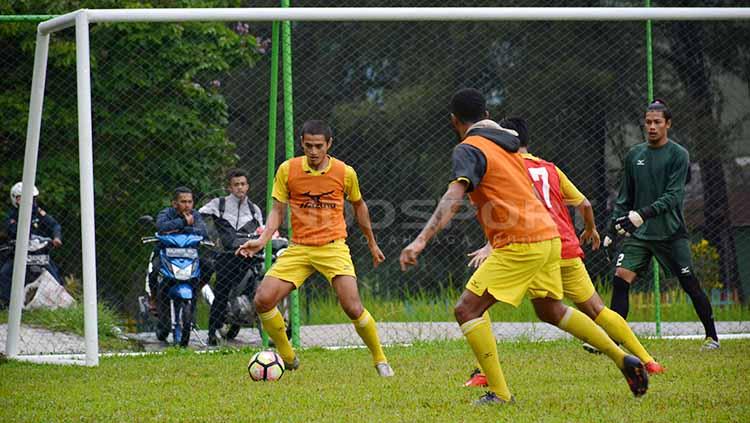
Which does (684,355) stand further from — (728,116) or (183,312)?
(728,116)

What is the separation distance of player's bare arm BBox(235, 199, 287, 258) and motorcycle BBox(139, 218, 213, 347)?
8.67ft

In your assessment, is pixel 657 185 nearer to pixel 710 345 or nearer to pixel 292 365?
pixel 710 345

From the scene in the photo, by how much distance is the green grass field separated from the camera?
20.4 feet

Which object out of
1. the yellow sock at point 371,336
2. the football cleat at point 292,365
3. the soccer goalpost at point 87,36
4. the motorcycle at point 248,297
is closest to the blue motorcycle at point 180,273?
the motorcycle at point 248,297

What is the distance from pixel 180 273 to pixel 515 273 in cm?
540

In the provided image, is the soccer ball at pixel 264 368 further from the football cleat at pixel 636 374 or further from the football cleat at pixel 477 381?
the football cleat at pixel 636 374

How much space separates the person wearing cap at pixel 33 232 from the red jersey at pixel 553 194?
6487mm

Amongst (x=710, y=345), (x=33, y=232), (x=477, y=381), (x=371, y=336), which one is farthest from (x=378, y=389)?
(x=33, y=232)

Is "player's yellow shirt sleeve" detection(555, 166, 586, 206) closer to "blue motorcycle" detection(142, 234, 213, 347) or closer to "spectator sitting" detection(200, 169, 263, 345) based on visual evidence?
"spectator sitting" detection(200, 169, 263, 345)

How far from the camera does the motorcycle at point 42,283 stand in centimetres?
1269

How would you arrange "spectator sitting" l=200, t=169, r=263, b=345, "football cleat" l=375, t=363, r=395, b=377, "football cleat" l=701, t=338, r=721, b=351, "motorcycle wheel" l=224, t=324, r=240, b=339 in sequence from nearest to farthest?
"football cleat" l=375, t=363, r=395, b=377 → "football cleat" l=701, t=338, r=721, b=351 → "spectator sitting" l=200, t=169, r=263, b=345 → "motorcycle wheel" l=224, t=324, r=240, b=339

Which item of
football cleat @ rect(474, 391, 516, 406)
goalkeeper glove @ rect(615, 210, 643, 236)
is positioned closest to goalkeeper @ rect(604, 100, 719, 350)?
goalkeeper glove @ rect(615, 210, 643, 236)

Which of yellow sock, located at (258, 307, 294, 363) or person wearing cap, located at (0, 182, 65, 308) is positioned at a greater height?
yellow sock, located at (258, 307, 294, 363)

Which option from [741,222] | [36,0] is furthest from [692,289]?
[36,0]
